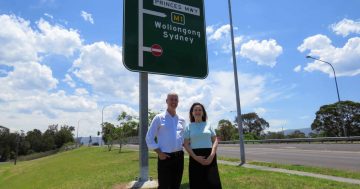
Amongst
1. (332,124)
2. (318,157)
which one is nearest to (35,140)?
(332,124)

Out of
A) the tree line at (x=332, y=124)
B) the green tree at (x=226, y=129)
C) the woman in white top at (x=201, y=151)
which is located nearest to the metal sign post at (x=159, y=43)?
the woman in white top at (x=201, y=151)

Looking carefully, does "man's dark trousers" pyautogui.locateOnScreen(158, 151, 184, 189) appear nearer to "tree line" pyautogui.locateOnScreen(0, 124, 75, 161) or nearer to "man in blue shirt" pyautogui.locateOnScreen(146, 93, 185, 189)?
"man in blue shirt" pyautogui.locateOnScreen(146, 93, 185, 189)

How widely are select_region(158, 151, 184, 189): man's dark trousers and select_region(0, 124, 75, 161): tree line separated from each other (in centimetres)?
11409

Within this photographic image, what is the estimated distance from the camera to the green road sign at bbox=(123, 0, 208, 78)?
7641mm

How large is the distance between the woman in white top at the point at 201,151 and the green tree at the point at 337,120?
56.8 m

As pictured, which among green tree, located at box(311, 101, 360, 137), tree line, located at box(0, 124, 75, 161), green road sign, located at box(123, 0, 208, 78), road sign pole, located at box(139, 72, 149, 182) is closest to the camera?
green road sign, located at box(123, 0, 208, 78)

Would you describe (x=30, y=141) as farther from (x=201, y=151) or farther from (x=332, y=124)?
(x=201, y=151)

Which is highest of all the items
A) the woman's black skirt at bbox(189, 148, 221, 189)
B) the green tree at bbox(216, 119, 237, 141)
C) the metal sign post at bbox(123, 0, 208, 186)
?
the green tree at bbox(216, 119, 237, 141)

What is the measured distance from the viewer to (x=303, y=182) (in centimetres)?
925

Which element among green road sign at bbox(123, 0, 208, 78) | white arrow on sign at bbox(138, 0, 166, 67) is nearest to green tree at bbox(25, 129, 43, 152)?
green road sign at bbox(123, 0, 208, 78)

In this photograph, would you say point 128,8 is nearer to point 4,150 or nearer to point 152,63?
point 152,63

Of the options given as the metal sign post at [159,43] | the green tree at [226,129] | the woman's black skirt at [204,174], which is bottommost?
the woman's black skirt at [204,174]

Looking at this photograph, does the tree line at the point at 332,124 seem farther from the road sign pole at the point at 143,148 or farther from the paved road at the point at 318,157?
the road sign pole at the point at 143,148

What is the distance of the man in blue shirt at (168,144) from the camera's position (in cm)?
515
